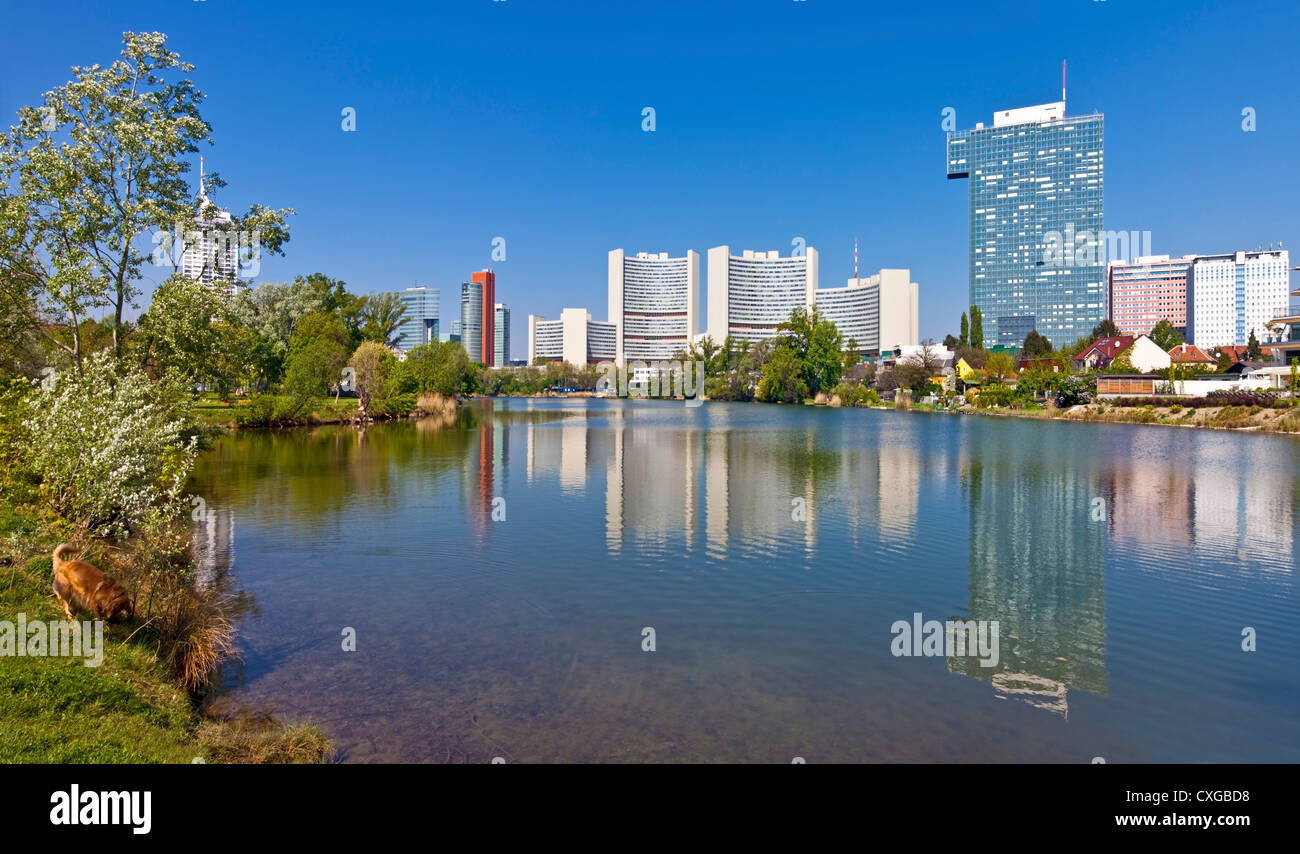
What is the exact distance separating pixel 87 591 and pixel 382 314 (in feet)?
284

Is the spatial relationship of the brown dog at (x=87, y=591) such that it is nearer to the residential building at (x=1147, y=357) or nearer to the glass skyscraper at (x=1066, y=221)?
the residential building at (x=1147, y=357)

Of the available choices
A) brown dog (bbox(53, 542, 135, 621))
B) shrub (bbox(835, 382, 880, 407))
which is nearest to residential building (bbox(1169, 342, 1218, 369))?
shrub (bbox(835, 382, 880, 407))

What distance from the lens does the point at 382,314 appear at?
296 ft

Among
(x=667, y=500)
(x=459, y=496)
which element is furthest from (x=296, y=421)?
(x=667, y=500)

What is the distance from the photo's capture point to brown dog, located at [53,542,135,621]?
8773mm

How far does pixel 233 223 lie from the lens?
65.2 ft

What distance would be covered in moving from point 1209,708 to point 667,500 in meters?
15.6

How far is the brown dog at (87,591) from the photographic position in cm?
877

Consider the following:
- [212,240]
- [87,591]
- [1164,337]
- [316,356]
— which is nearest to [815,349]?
[1164,337]

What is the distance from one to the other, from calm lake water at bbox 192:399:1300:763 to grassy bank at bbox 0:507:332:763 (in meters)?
0.78

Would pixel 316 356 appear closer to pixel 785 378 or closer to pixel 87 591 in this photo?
pixel 87 591

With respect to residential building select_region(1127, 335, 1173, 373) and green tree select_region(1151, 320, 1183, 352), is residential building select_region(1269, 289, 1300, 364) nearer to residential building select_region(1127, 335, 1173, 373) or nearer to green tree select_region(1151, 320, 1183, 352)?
residential building select_region(1127, 335, 1173, 373)

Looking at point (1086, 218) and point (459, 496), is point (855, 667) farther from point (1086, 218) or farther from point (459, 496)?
point (1086, 218)

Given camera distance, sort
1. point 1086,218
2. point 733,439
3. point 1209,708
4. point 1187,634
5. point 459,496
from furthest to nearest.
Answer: point 1086,218, point 733,439, point 459,496, point 1187,634, point 1209,708
